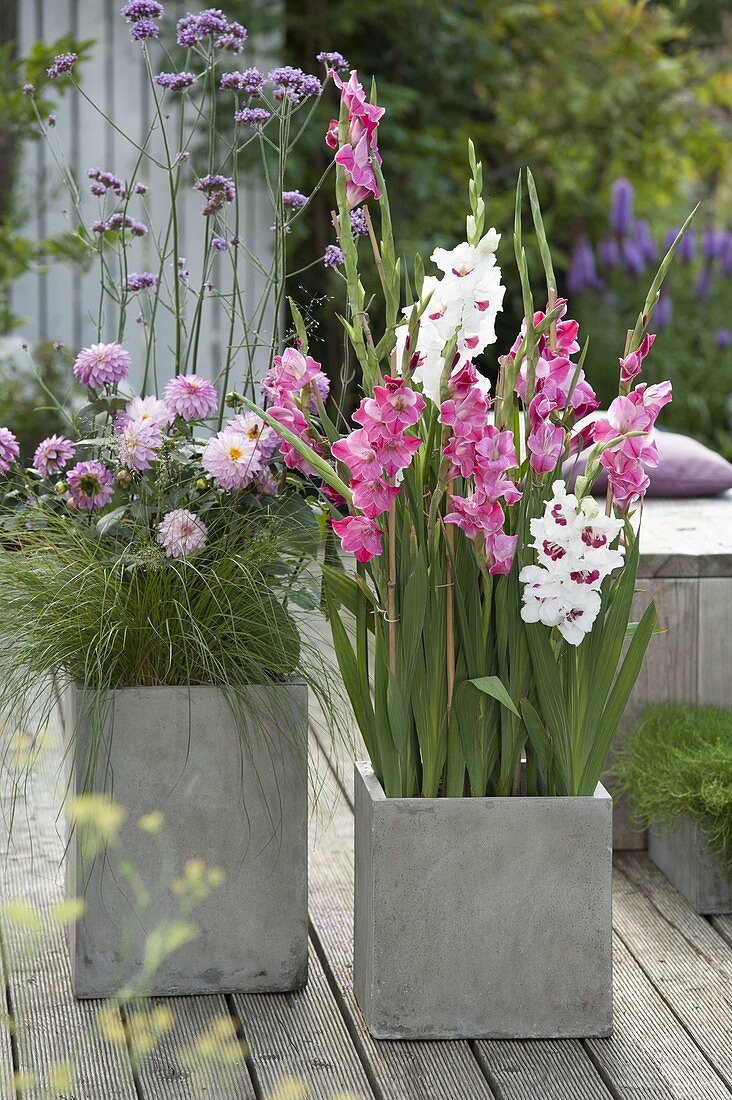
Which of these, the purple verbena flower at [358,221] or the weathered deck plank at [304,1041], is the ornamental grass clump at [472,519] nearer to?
the purple verbena flower at [358,221]

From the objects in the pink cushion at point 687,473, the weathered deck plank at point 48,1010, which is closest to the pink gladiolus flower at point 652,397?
the weathered deck plank at point 48,1010

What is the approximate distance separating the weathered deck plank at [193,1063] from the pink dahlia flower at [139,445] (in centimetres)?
65

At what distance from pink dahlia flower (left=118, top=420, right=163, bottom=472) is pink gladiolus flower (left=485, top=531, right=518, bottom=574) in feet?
1.45

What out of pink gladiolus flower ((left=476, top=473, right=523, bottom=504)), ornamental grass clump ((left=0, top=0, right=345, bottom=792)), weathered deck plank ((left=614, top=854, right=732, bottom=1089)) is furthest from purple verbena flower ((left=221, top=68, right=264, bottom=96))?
weathered deck plank ((left=614, top=854, right=732, bottom=1089))

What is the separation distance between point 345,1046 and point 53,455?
82 centimetres

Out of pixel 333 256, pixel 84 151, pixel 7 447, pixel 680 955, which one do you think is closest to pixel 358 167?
pixel 333 256

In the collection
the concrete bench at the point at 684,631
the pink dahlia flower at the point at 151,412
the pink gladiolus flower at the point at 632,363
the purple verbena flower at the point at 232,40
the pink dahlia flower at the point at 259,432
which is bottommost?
the concrete bench at the point at 684,631

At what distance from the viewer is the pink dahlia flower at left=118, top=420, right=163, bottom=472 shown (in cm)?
171

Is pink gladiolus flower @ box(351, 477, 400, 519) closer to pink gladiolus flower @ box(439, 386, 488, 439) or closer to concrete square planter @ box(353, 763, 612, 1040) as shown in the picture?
pink gladiolus flower @ box(439, 386, 488, 439)

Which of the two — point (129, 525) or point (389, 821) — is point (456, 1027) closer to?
point (389, 821)

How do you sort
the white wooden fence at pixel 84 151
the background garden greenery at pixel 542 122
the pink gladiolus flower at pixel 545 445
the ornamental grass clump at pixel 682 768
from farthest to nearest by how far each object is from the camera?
1. the background garden greenery at pixel 542 122
2. the white wooden fence at pixel 84 151
3. the ornamental grass clump at pixel 682 768
4. the pink gladiolus flower at pixel 545 445

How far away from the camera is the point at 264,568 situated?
69.5 inches

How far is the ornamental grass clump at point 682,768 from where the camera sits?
2.03 metres

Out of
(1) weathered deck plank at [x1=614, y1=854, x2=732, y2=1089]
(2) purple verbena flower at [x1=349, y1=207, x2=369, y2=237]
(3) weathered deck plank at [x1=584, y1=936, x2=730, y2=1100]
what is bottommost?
(3) weathered deck plank at [x1=584, y1=936, x2=730, y2=1100]
